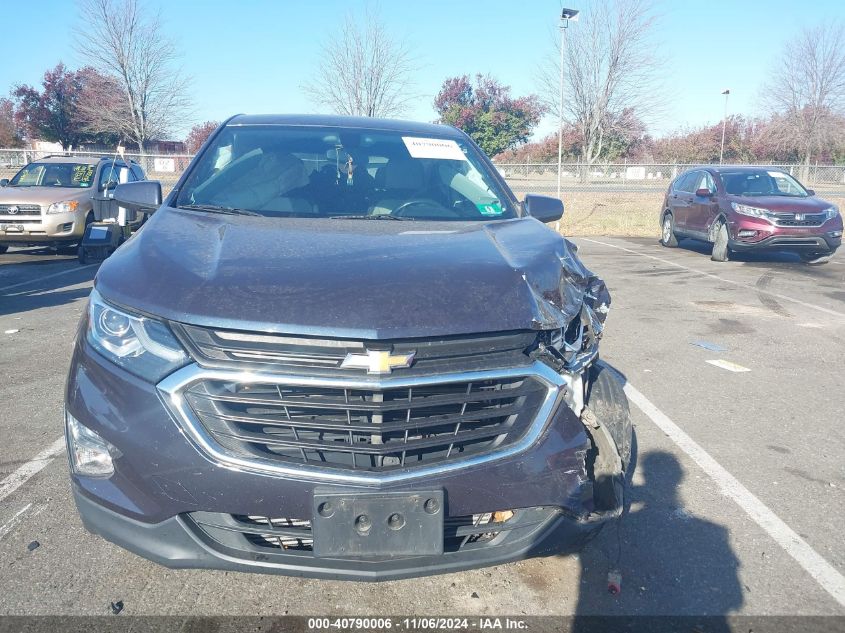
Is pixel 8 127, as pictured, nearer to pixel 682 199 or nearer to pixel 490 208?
pixel 682 199

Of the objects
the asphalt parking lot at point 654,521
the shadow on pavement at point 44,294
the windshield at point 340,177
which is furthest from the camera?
the shadow on pavement at point 44,294

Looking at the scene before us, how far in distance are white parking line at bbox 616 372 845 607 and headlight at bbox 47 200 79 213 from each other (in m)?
10.7

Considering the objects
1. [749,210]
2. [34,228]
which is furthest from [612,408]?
[34,228]

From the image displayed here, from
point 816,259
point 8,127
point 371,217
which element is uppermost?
point 8,127

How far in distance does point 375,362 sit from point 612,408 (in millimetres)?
1236

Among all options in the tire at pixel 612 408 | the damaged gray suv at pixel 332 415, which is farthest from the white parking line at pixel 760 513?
the damaged gray suv at pixel 332 415

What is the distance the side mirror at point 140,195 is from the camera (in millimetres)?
3857

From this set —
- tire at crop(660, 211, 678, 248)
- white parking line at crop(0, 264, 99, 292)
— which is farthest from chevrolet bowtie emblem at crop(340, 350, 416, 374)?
tire at crop(660, 211, 678, 248)

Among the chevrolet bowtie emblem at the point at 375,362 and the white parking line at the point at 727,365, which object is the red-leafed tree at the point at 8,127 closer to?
the white parking line at the point at 727,365

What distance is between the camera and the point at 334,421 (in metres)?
2.14

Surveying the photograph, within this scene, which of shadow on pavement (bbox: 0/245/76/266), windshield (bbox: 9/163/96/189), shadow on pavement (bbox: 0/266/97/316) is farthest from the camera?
windshield (bbox: 9/163/96/189)

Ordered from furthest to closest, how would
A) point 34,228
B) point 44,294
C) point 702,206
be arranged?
point 702,206 < point 34,228 < point 44,294

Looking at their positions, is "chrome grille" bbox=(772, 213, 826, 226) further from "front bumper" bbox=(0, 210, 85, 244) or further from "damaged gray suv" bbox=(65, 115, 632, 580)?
"front bumper" bbox=(0, 210, 85, 244)

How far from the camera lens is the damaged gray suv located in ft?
6.97
